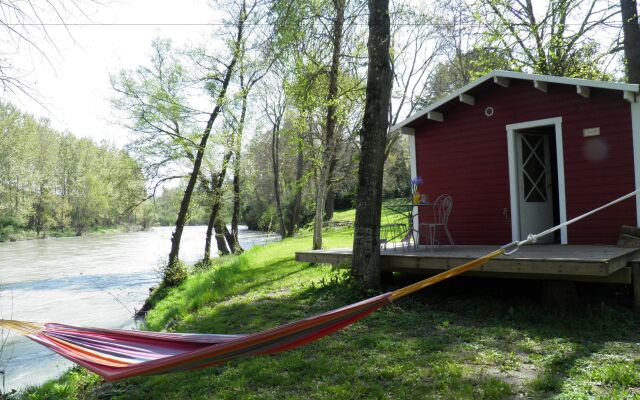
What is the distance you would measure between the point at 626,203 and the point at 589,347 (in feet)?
9.73

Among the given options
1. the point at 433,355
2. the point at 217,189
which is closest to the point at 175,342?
the point at 433,355

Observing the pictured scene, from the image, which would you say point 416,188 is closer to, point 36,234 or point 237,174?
point 237,174

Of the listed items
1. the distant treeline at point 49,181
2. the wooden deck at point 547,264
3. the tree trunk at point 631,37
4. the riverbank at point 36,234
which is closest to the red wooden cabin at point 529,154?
the wooden deck at point 547,264

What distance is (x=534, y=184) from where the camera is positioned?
7031 mm

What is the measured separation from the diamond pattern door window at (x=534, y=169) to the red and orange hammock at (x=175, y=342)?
4261mm

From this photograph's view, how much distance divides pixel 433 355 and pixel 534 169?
4463mm

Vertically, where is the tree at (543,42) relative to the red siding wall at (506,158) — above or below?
above

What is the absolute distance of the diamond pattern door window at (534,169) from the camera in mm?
6895

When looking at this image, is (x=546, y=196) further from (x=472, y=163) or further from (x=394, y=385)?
(x=394, y=385)

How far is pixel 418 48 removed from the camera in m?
18.9

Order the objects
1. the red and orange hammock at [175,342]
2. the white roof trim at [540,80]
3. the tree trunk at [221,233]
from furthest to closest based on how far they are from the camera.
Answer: the tree trunk at [221,233]
the white roof trim at [540,80]
the red and orange hammock at [175,342]

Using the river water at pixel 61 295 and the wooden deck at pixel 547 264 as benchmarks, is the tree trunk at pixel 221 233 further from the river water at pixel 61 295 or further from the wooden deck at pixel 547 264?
the wooden deck at pixel 547 264

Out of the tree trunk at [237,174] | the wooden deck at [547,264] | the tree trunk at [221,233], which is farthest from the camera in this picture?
the tree trunk at [221,233]

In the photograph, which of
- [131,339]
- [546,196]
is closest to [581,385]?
[131,339]
